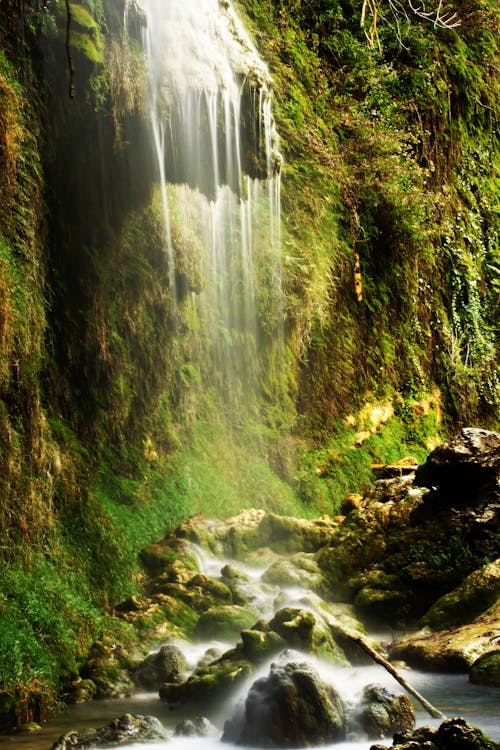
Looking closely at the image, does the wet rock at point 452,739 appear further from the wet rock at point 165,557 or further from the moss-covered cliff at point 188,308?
the wet rock at point 165,557

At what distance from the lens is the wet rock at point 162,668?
21.2 feet

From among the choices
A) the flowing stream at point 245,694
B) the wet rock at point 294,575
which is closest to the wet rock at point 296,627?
the flowing stream at point 245,694

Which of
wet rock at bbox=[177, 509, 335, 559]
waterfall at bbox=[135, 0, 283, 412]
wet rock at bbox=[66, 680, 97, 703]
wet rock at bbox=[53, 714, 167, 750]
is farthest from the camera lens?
wet rock at bbox=[177, 509, 335, 559]

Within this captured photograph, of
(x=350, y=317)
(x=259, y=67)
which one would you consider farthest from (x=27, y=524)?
(x=350, y=317)

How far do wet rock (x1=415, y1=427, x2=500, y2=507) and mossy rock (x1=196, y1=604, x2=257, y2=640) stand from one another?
304 centimetres

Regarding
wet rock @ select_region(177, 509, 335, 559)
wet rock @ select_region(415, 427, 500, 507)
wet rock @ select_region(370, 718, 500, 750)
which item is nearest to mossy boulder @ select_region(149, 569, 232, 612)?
wet rock @ select_region(177, 509, 335, 559)

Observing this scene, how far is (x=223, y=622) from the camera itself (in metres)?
7.43

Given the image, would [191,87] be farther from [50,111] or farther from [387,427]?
[387,427]

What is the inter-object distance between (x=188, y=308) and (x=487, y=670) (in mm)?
6799

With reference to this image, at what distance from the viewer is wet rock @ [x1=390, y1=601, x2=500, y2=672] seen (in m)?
6.71

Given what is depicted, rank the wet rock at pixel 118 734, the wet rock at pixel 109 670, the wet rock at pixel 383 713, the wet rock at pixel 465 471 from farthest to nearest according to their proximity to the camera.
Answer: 1. the wet rock at pixel 465 471
2. the wet rock at pixel 109 670
3. the wet rock at pixel 383 713
4. the wet rock at pixel 118 734

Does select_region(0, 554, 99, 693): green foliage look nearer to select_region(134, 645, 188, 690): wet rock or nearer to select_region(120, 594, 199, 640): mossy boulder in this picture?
select_region(120, 594, 199, 640): mossy boulder

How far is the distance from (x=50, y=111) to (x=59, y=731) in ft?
20.4

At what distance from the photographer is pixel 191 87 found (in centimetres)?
942
